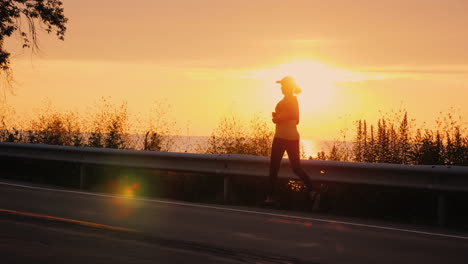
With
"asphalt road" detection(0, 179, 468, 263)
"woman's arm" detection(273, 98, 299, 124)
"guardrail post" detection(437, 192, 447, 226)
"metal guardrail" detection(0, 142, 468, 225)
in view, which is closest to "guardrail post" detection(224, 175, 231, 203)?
"metal guardrail" detection(0, 142, 468, 225)

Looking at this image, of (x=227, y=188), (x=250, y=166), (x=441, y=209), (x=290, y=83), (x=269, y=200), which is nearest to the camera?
(x=441, y=209)

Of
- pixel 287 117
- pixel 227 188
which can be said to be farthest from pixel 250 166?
pixel 287 117

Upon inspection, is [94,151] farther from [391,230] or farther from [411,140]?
[391,230]

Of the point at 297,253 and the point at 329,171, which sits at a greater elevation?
the point at 329,171

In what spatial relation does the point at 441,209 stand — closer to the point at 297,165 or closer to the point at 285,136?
the point at 297,165

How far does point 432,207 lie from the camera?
41.1 ft

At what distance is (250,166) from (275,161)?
0.90 metres

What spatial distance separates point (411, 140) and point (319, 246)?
8.65 m

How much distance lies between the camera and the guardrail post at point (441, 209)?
1151 centimetres

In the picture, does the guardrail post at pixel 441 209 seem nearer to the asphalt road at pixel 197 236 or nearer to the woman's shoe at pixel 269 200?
the asphalt road at pixel 197 236

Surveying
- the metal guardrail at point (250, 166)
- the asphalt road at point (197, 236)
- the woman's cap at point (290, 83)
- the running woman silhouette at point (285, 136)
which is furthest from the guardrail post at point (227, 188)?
the woman's cap at point (290, 83)

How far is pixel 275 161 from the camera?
1321 cm

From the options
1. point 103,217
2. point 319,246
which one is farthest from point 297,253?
point 103,217

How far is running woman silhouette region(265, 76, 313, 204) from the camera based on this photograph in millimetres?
13069
